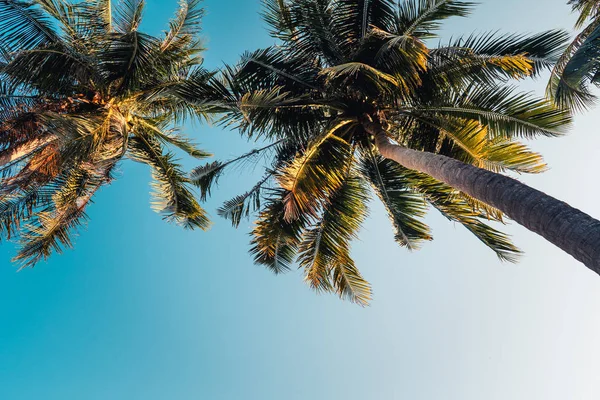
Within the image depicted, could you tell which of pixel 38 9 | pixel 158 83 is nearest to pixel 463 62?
pixel 158 83

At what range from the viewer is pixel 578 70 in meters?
5.49

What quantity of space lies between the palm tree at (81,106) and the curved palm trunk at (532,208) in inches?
171

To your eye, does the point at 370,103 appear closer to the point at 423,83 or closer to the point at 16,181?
the point at 423,83

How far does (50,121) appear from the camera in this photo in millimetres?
6980

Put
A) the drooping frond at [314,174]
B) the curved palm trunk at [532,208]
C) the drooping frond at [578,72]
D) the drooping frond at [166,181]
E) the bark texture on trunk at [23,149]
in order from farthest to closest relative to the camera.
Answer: the drooping frond at [166,181], the bark texture on trunk at [23,149], the drooping frond at [314,174], the drooping frond at [578,72], the curved palm trunk at [532,208]

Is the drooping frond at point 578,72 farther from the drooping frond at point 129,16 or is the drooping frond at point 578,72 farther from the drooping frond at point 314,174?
the drooping frond at point 129,16

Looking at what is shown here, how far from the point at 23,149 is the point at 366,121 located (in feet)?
23.3

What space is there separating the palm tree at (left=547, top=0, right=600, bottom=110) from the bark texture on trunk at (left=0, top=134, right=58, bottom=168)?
8921mm

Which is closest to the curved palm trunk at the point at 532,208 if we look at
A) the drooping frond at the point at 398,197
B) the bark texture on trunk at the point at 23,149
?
the drooping frond at the point at 398,197

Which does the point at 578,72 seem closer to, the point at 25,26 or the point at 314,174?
the point at 314,174

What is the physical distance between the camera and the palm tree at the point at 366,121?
271 inches

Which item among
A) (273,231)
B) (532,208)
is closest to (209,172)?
(273,231)

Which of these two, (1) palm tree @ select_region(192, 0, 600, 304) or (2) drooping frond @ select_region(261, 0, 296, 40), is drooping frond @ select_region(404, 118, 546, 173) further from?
(2) drooping frond @ select_region(261, 0, 296, 40)

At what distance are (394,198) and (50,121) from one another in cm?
657
